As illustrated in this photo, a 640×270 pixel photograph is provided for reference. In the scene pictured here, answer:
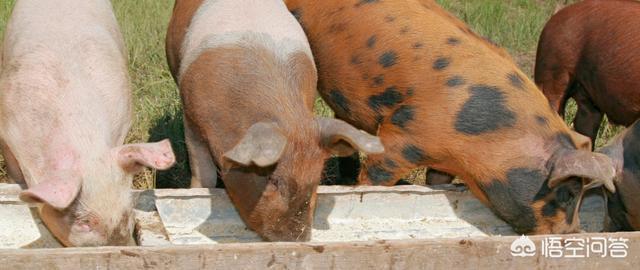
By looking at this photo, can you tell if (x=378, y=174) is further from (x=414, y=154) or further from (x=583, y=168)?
(x=583, y=168)

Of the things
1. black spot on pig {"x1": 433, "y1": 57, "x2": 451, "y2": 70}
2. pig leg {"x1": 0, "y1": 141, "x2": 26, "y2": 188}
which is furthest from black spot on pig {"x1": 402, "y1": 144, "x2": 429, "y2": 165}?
pig leg {"x1": 0, "y1": 141, "x2": 26, "y2": 188}

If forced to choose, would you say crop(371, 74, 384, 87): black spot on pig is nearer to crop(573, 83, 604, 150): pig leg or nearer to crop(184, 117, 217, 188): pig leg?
crop(184, 117, 217, 188): pig leg

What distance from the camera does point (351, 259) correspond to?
460 centimetres

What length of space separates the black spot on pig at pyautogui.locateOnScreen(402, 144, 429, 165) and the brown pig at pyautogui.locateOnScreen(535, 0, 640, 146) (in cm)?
181

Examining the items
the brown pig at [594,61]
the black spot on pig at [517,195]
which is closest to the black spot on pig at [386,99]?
the black spot on pig at [517,195]

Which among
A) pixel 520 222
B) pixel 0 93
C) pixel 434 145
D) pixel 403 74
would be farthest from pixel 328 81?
pixel 0 93

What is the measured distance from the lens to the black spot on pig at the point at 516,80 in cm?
546

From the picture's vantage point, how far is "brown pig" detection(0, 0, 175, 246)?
4.48 metres

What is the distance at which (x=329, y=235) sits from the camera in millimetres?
5582

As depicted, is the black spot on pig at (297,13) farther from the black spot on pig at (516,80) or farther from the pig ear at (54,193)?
the pig ear at (54,193)

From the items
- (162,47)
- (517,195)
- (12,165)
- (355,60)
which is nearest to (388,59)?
(355,60)

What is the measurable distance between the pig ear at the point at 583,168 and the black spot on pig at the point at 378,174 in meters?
1.03

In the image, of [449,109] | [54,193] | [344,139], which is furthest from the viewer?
[449,109]

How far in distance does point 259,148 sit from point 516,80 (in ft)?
5.96
